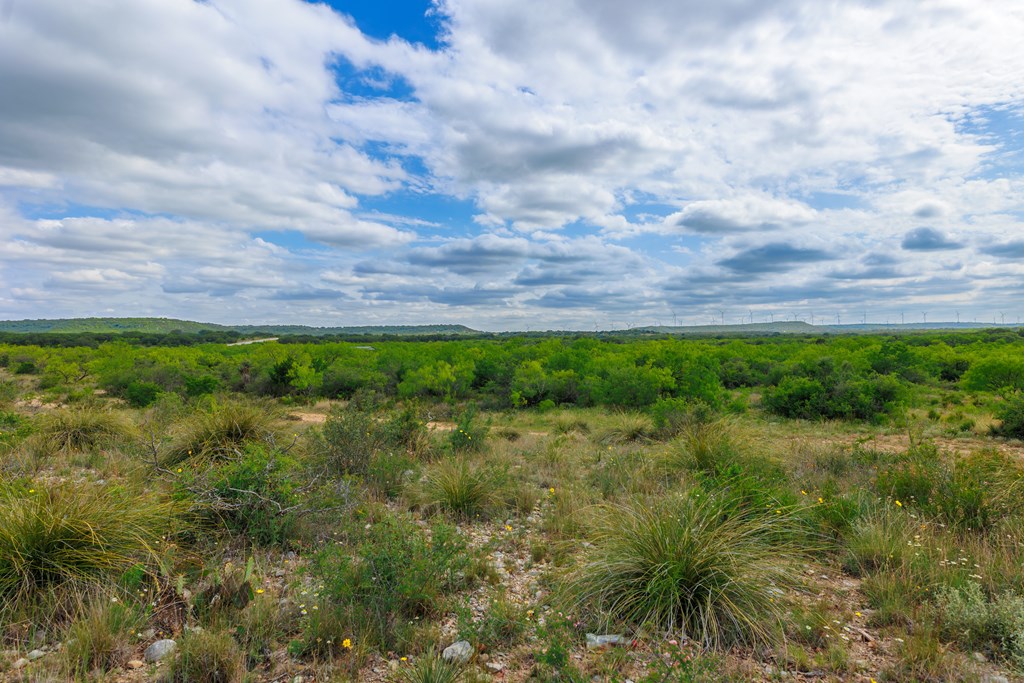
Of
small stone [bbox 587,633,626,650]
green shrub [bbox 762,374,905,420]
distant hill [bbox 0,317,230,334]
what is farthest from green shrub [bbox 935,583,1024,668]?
distant hill [bbox 0,317,230,334]

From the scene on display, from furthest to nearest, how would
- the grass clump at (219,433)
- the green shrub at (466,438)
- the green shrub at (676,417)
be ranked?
the green shrub at (676,417) → the green shrub at (466,438) → the grass clump at (219,433)

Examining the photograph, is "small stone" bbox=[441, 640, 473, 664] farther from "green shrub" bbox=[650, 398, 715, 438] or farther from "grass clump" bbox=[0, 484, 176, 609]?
"green shrub" bbox=[650, 398, 715, 438]

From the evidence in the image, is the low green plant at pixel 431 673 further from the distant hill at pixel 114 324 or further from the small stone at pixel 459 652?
the distant hill at pixel 114 324

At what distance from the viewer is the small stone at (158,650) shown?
11.6 ft

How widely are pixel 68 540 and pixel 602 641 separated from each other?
439 centimetres

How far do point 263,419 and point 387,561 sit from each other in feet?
16.8

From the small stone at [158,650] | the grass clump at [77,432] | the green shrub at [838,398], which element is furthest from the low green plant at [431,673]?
the green shrub at [838,398]

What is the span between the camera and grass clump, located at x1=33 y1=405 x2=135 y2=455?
888 cm

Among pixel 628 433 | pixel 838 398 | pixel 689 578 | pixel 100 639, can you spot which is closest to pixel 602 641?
pixel 689 578

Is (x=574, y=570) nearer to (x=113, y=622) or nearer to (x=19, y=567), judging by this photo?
(x=113, y=622)

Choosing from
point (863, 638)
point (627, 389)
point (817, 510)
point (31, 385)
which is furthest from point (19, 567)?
point (31, 385)

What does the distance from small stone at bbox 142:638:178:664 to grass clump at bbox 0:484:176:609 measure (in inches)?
30.3

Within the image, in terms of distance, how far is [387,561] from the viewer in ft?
14.3

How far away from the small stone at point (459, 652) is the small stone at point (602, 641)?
2.86ft
